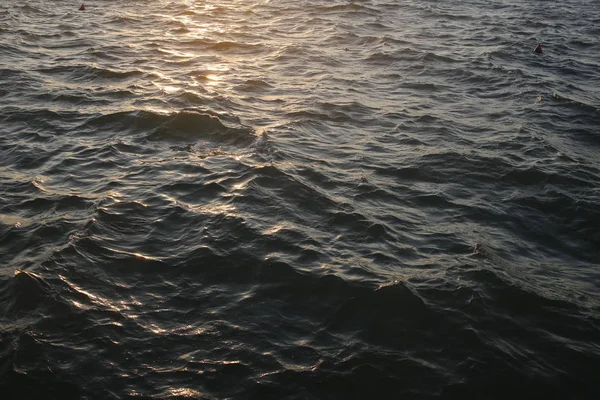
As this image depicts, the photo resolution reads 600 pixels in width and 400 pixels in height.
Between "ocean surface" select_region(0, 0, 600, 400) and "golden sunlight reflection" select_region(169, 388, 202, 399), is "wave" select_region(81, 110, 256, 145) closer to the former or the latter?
"ocean surface" select_region(0, 0, 600, 400)

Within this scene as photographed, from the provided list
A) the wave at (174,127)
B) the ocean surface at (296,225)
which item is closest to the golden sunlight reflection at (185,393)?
the ocean surface at (296,225)

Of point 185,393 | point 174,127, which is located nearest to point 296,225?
point 185,393

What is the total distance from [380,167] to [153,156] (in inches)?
196

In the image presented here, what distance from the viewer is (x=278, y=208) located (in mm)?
10094

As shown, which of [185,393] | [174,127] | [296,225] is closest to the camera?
[185,393]

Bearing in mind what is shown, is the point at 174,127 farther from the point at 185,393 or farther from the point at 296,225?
the point at 185,393

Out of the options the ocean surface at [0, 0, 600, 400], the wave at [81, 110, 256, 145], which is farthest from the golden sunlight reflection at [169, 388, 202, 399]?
the wave at [81, 110, 256, 145]

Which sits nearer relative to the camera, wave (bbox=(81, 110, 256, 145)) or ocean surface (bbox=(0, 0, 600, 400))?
ocean surface (bbox=(0, 0, 600, 400))

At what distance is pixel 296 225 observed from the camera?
9586mm

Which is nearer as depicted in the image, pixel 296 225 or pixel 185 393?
pixel 185 393

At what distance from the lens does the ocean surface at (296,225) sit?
684cm

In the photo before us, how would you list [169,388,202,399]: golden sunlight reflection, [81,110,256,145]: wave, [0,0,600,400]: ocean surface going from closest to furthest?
[169,388,202,399]: golden sunlight reflection
[0,0,600,400]: ocean surface
[81,110,256,145]: wave

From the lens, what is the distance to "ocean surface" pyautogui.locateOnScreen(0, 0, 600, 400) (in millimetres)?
6844

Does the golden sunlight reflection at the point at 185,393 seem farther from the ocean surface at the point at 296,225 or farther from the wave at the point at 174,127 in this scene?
the wave at the point at 174,127
